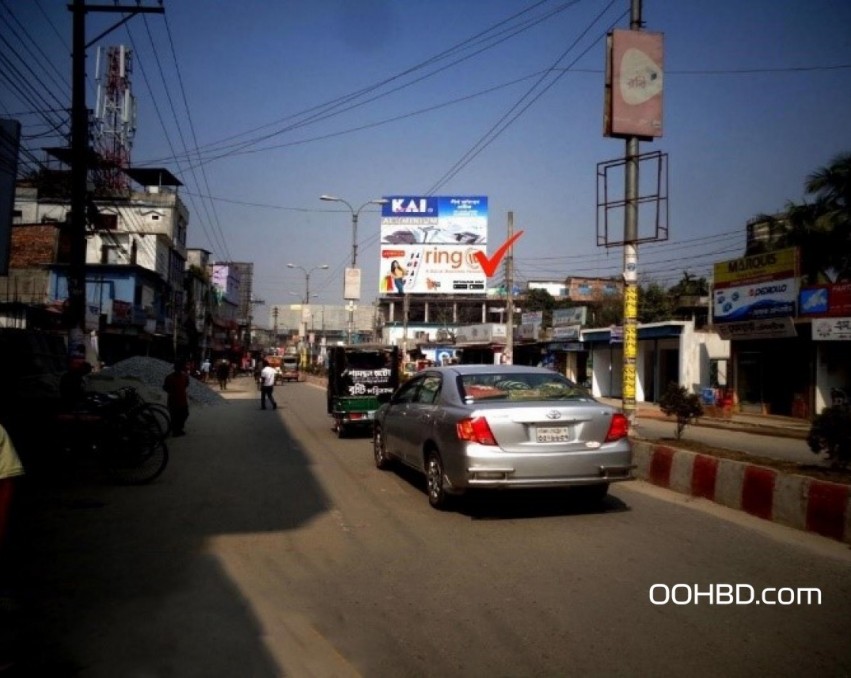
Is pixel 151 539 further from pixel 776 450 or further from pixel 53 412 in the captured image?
pixel 776 450

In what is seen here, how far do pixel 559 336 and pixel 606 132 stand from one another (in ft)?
105

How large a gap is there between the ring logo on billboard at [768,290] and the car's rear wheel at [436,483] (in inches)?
881

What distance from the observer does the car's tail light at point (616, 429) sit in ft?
23.9

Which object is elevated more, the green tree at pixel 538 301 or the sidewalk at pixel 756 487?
the green tree at pixel 538 301

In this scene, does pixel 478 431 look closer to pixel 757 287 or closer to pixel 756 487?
pixel 756 487

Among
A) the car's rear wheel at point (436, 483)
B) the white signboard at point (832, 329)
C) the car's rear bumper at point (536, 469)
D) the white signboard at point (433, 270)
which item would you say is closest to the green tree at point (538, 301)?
the white signboard at point (433, 270)

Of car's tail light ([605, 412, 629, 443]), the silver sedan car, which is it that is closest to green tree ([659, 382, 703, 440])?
the silver sedan car

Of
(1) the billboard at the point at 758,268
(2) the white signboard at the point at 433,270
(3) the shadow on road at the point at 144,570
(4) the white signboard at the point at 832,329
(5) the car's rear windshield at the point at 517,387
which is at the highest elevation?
(2) the white signboard at the point at 433,270

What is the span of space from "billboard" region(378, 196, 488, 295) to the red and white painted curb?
44.7 m

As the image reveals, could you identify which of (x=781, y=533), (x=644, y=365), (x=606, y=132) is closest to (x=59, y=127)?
(x=606, y=132)

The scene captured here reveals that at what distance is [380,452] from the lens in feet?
35.8

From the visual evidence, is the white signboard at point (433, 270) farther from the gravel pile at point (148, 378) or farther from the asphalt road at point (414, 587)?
the asphalt road at point (414, 587)

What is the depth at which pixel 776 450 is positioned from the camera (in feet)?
52.3

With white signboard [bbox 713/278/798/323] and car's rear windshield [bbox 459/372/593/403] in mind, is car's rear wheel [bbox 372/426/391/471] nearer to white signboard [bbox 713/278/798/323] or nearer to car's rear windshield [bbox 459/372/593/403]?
car's rear windshield [bbox 459/372/593/403]
